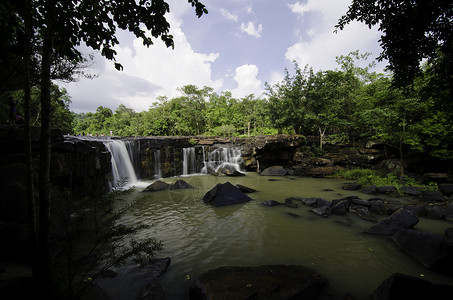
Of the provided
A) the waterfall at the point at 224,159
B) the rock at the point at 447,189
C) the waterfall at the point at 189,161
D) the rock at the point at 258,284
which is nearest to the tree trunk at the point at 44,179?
the rock at the point at 258,284

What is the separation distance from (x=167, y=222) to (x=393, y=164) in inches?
778

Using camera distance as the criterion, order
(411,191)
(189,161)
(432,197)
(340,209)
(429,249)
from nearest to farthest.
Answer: (429,249), (340,209), (432,197), (411,191), (189,161)

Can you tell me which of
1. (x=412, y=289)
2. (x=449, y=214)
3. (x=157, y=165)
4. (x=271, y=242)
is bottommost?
(x=271, y=242)

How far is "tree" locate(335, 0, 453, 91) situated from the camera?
150 inches

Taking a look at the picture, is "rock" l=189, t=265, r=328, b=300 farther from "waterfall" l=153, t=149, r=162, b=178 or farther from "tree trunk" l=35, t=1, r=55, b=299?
"waterfall" l=153, t=149, r=162, b=178

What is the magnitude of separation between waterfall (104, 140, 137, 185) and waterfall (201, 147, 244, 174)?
7733 mm

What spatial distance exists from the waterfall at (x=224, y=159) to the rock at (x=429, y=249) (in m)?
17.8

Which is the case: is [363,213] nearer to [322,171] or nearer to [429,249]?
[429,249]

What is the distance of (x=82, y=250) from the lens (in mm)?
5281

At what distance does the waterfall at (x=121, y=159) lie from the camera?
1598cm

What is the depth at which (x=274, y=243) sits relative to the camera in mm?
5781

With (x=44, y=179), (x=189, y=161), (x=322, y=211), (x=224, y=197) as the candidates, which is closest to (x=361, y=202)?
(x=322, y=211)

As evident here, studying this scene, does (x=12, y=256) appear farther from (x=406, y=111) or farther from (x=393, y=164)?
(x=393, y=164)

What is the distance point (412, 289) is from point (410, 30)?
194 inches
